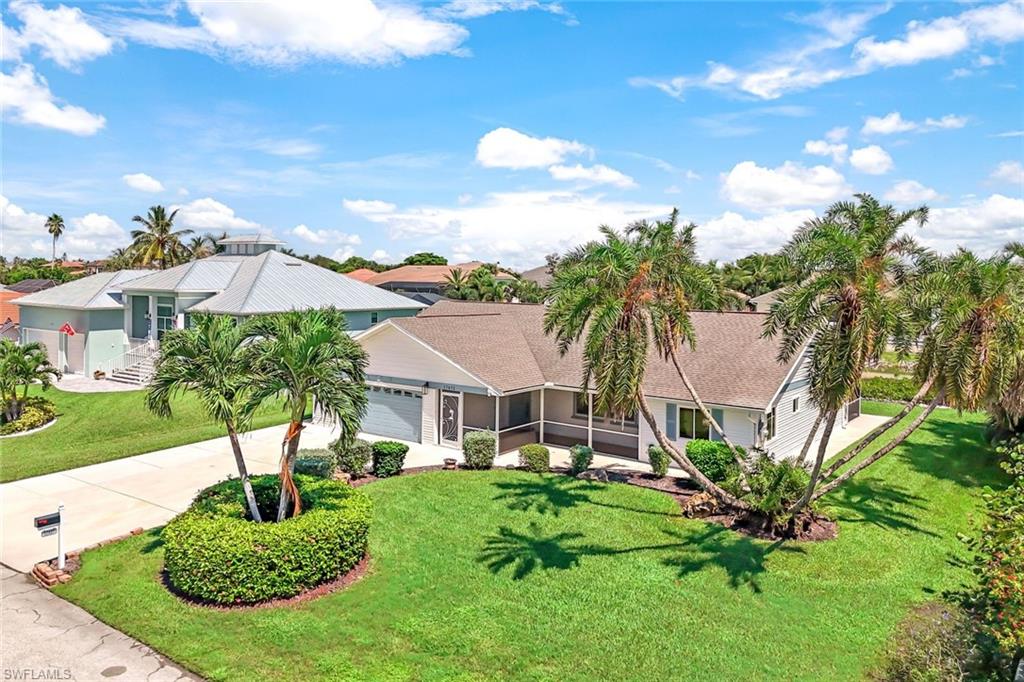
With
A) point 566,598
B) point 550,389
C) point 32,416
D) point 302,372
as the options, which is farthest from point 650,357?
point 32,416

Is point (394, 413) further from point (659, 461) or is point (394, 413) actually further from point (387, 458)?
point (659, 461)

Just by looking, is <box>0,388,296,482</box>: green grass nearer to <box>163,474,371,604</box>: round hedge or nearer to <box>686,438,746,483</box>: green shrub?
<box>163,474,371,604</box>: round hedge

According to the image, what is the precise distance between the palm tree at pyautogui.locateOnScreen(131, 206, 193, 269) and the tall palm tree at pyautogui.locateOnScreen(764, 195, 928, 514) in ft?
175

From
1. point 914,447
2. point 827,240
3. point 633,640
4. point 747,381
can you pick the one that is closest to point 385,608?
point 633,640

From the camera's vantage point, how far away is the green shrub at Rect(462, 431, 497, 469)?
19.2m

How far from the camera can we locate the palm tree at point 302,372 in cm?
1123

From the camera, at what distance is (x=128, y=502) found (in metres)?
16.0

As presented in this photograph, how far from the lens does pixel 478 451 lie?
1917cm

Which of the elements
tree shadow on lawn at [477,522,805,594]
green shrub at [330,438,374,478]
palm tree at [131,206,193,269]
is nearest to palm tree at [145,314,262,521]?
tree shadow on lawn at [477,522,805,594]

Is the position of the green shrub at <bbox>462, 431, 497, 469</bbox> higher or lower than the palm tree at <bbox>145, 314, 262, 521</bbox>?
lower

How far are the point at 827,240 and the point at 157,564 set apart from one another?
46.9 ft

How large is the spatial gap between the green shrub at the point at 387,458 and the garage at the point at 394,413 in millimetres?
4307

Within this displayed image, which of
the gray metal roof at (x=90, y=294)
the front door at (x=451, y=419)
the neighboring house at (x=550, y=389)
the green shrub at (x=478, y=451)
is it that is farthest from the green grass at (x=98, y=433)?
the gray metal roof at (x=90, y=294)

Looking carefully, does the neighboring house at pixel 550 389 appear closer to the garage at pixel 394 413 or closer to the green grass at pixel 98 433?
the garage at pixel 394 413
